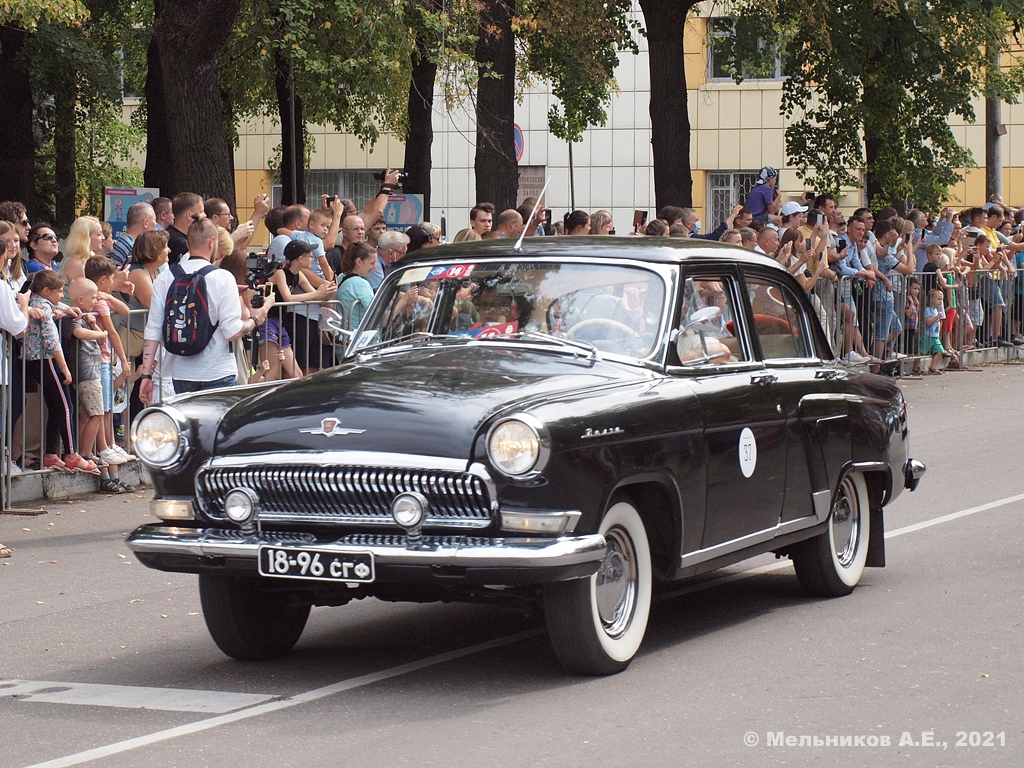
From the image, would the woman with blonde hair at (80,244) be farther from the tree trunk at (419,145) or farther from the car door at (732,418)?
the tree trunk at (419,145)

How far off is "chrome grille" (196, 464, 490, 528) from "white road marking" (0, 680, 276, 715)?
0.68 m

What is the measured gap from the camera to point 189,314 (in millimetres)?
10336

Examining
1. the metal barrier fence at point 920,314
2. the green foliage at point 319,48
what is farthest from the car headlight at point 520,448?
the green foliage at point 319,48

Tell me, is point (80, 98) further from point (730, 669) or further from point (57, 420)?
point (730, 669)

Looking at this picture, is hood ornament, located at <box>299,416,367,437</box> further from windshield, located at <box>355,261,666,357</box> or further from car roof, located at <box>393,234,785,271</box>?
car roof, located at <box>393,234,785,271</box>

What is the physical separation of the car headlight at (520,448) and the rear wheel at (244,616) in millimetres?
1244

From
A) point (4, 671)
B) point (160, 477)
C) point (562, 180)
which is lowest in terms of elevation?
point (4, 671)

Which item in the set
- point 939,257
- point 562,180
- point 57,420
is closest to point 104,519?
point 57,420

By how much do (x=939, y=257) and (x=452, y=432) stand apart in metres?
17.1

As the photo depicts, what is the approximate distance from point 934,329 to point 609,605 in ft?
54.1

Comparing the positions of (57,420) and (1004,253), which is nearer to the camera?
(57,420)

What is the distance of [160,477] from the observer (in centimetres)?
691

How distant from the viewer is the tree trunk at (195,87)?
52.2 ft

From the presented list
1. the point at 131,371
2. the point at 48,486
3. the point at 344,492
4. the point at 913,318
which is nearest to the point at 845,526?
the point at 344,492
